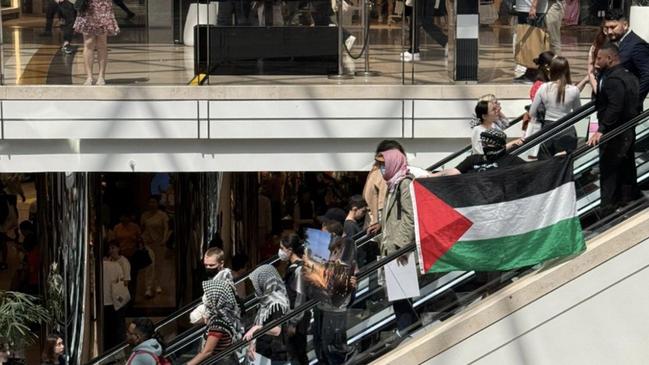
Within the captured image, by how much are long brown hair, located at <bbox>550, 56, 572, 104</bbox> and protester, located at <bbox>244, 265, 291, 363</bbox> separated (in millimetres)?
2926

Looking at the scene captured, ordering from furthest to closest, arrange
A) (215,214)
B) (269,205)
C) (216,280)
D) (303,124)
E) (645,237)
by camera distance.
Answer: (269,205) < (215,214) < (303,124) < (216,280) < (645,237)

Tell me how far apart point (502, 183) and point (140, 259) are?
1045 centimetres

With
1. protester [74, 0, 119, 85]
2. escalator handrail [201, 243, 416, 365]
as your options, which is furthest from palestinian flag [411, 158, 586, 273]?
protester [74, 0, 119, 85]

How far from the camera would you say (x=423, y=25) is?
1484 centimetres

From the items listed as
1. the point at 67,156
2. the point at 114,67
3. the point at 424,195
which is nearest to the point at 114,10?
the point at 114,67

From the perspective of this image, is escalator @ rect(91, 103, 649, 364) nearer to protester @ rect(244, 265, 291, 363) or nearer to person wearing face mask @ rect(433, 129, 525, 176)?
protester @ rect(244, 265, 291, 363)

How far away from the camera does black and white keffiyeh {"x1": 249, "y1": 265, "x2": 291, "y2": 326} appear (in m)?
10.5

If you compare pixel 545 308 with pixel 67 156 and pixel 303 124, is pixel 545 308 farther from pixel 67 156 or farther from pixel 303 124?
pixel 67 156

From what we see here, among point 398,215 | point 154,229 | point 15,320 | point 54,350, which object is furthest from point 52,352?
point 398,215

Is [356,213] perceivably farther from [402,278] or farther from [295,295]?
[402,278]

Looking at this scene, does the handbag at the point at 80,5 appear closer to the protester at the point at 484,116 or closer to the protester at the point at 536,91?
the protester at the point at 536,91

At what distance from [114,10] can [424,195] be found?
19.7ft

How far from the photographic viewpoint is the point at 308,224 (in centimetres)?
2169

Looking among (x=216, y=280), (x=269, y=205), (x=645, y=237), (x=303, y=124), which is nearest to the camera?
(x=645, y=237)
